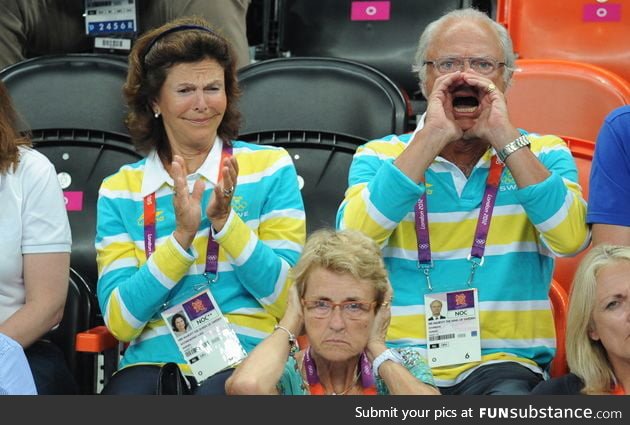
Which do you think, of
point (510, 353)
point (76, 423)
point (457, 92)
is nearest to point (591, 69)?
point (457, 92)

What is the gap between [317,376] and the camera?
9.07 feet

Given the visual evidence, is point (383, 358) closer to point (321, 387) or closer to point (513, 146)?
point (321, 387)

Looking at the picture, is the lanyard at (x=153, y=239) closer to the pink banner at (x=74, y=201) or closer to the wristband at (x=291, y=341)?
the wristband at (x=291, y=341)

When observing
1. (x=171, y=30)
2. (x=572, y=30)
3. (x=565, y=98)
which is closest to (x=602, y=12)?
(x=572, y=30)

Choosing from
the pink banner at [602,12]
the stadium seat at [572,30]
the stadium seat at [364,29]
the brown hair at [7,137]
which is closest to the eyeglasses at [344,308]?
the brown hair at [7,137]

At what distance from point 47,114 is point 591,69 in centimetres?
186

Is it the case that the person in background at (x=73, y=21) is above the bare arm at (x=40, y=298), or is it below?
above

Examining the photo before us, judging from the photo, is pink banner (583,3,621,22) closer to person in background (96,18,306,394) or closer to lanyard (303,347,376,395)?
person in background (96,18,306,394)

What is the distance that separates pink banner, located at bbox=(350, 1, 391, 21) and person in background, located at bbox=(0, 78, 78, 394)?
2317mm

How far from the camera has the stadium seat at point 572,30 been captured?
14.6ft

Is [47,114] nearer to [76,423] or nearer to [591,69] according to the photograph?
[591,69]

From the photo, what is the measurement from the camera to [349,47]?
5.26m

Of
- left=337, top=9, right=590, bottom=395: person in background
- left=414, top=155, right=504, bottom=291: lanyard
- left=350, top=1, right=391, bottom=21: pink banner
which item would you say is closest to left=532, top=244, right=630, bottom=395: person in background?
left=337, top=9, right=590, bottom=395: person in background

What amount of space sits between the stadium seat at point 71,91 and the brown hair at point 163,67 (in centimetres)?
53
